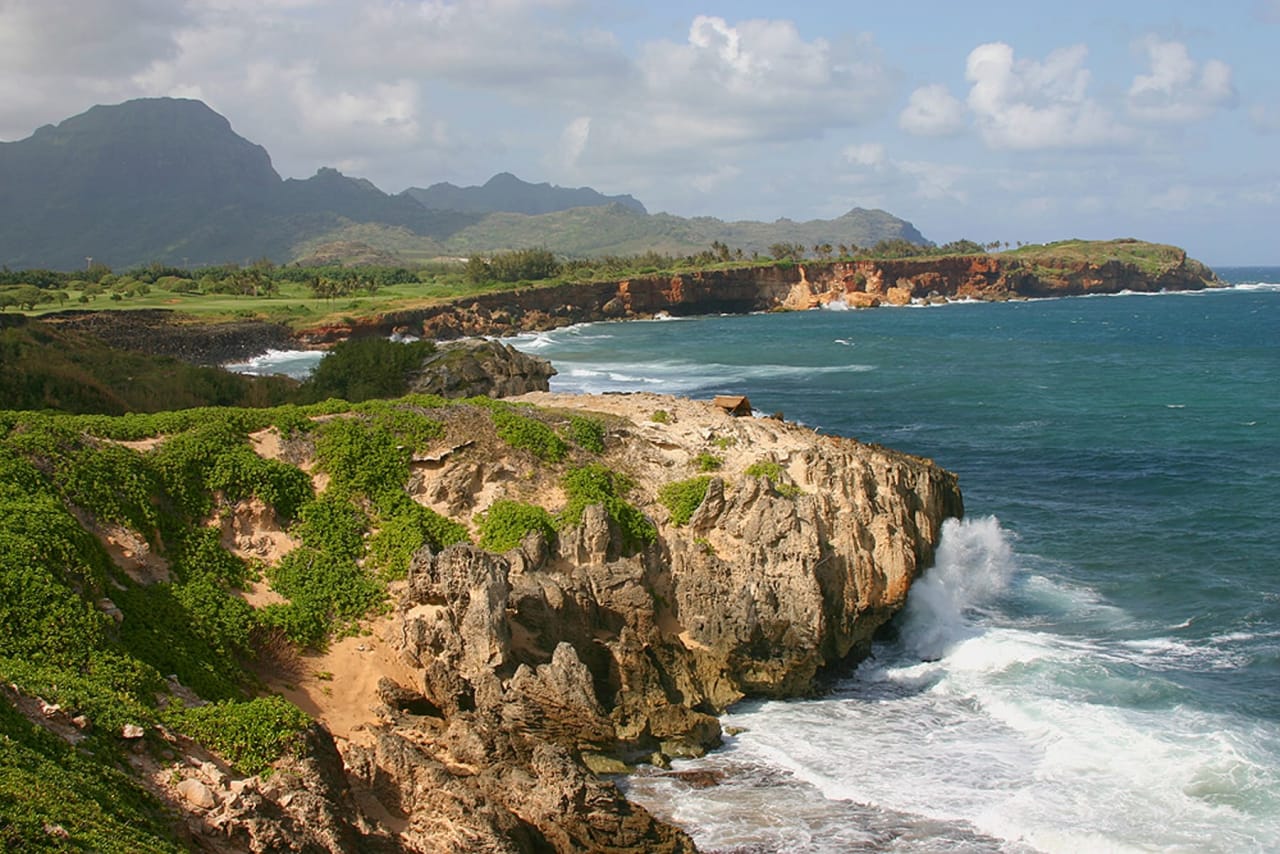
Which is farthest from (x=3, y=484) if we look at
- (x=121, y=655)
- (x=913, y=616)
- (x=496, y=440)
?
(x=913, y=616)

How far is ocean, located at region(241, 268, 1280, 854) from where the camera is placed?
46.5 feet

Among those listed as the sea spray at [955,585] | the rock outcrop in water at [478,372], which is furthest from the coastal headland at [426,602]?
the rock outcrop in water at [478,372]

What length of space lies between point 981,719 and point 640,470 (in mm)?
7386

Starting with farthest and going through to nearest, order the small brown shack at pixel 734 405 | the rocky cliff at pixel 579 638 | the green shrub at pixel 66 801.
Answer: the small brown shack at pixel 734 405
the rocky cliff at pixel 579 638
the green shrub at pixel 66 801

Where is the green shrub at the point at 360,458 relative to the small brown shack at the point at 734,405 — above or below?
below

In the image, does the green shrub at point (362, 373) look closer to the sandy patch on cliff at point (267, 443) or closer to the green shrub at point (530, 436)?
the sandy patch on cliff at point (267, 443)

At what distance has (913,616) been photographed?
2066cm

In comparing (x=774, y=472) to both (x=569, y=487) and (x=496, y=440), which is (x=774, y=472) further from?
(x=496, y=440)

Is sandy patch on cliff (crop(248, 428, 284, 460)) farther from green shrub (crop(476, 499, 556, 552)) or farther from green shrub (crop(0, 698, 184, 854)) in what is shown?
green shrub (crop(0, 698, 184, 854))

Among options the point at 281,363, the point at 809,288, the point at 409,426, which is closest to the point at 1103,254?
the point at 809,288

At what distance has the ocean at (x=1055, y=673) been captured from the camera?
14.2m

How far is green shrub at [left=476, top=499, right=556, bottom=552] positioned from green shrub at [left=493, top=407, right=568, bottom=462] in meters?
1.59

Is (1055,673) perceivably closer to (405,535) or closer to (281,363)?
(405,535)

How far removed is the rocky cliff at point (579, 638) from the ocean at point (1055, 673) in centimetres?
104
